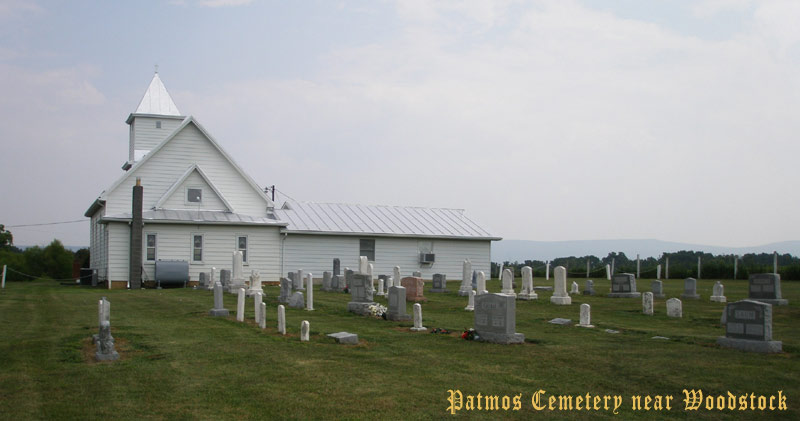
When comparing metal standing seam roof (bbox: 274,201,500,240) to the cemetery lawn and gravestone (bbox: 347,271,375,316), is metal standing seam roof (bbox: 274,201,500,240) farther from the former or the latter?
the cemetery lawn

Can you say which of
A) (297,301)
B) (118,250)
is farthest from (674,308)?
(118,250)

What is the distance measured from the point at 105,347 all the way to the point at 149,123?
98.8ft

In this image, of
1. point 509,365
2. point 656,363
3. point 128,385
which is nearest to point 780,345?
point 656,363

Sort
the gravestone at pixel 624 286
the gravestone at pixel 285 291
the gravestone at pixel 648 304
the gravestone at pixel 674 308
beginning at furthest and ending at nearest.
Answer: the gravestone at pixel 624 286 → the gravestone at pixel 285 291 → the gravestone at pixel 648 304 → the gravestone at pixel 674 308

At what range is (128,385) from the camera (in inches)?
416

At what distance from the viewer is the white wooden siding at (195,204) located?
3527 cm

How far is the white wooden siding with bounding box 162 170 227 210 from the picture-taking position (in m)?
35.3

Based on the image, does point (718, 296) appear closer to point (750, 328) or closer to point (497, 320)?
point (750, 328)

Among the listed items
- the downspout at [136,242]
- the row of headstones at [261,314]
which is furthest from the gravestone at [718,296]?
the downspout at [136,242]

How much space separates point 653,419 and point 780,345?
6.05m

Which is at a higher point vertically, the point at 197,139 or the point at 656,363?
the point at 197,139

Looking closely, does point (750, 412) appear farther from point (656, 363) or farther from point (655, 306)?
point (655, 306)

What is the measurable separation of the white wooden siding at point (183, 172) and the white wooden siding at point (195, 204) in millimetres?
663

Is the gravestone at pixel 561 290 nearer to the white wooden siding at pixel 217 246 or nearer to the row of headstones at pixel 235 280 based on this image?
the row of headstones at pixel 235 280
